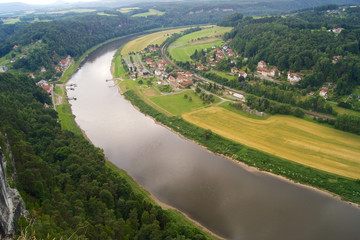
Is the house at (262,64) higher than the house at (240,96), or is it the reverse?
the house at (262,64)

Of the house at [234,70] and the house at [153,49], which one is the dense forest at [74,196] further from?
the house at [153,49]

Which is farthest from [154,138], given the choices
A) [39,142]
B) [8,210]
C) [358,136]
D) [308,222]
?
[358,136]

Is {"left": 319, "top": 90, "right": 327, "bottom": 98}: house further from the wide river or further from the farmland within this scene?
the farmland

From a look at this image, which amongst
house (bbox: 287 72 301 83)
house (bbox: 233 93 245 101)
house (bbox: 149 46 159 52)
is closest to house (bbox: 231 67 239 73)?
house (bbox: 287 72 301 83)

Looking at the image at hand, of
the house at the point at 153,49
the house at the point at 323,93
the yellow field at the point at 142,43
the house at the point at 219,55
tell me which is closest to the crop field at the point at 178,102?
the house at the point at 323,93

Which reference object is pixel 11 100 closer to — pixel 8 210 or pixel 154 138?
pixel 154 138

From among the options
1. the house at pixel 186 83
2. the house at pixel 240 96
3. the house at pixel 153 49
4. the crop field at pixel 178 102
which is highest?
the house at pixel 153 49
